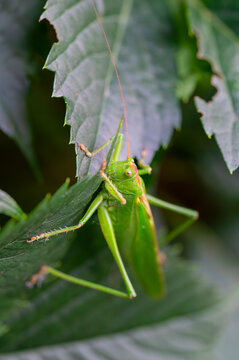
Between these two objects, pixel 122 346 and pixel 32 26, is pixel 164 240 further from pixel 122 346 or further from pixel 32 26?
pixel 32 26

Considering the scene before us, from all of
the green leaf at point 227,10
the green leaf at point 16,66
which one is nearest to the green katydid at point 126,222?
the green leaf at point 16,66

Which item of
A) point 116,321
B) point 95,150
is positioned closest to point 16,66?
point 95,150

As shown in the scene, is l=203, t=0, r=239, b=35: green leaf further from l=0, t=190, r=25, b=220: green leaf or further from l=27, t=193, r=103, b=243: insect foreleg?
l=0, t=190, r=25, b=220: green leaf

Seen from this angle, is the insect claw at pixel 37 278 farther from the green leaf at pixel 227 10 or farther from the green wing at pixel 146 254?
the green leaf at pixel 227 10

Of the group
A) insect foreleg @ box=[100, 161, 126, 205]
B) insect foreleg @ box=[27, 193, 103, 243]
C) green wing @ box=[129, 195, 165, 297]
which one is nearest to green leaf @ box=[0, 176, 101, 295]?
insect foreleg @ box=[27, 193, 103, 243]

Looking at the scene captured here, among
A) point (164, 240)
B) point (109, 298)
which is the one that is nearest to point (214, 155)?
point (164, 240)
